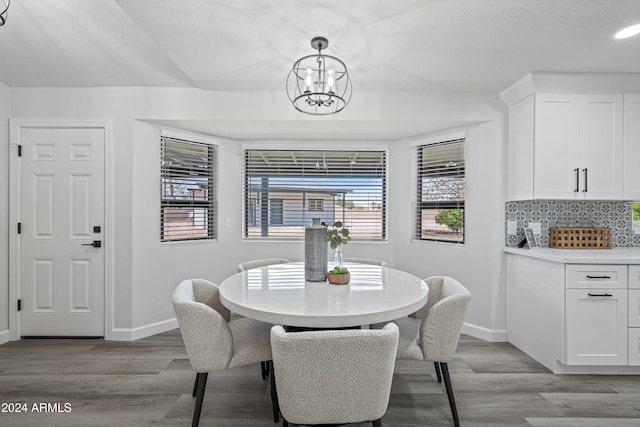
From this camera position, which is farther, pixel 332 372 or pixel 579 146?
pixel 579 146

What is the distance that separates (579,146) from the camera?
2.77 meters

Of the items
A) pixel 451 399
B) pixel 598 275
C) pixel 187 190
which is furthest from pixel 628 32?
pixel 187 190

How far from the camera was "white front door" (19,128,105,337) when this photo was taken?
310cm

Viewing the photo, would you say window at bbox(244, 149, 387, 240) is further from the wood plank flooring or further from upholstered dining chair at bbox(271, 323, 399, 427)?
upholstered dining chair at bbox(271, 323, 399, 427)

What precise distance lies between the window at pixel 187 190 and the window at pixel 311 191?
1.37 ft

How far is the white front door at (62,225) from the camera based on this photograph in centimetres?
310

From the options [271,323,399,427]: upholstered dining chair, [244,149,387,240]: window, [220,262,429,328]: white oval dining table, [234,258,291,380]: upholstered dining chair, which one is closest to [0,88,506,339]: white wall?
[244,149,387,240]: window

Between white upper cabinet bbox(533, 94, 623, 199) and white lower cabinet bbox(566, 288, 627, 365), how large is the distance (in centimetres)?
86

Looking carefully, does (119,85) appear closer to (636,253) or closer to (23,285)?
(23,285)

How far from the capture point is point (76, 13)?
1961 millimetres

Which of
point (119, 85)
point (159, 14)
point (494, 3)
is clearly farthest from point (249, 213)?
point (494, 3)

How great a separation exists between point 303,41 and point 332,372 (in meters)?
1.96

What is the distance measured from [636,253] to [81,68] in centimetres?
480

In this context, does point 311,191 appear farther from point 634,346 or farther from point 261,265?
point 634,346
